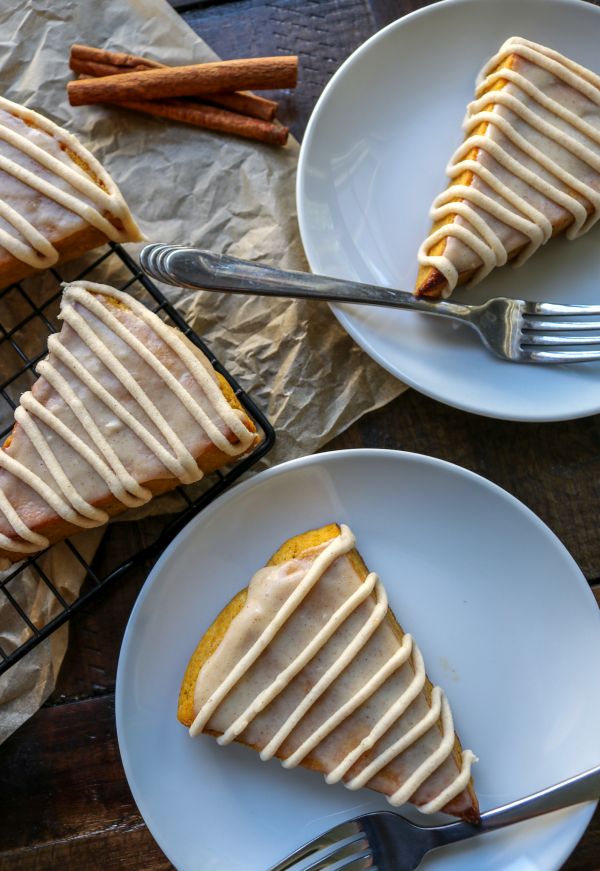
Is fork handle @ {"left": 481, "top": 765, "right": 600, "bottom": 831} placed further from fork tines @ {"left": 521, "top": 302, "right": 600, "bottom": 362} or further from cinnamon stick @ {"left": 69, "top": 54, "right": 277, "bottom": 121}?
cinnamon stick @ {"left": 69, "top": 54, "right": 277, "bottom": 121}

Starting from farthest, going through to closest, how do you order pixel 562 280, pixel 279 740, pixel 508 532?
pixel 562 280, pixel 508 532, pixel 279 740

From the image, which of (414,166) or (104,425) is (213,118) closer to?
(414,166)

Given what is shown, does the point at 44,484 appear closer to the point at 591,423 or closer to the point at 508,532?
the point at 508,532

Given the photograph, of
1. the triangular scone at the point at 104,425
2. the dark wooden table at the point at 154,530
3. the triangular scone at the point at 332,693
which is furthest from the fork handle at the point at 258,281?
the triangular scone at the point at 332,693

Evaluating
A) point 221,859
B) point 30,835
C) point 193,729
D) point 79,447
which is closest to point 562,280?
point 79,447

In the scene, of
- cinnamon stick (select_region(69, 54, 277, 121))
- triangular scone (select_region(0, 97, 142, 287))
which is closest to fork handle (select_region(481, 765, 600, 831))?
triangular scone (select_region(0, 97, 142, 287))

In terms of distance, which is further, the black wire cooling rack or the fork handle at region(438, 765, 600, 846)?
the black wire cooling rack

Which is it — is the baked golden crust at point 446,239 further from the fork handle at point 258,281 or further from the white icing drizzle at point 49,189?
the white icing drizzle at point 49,189
